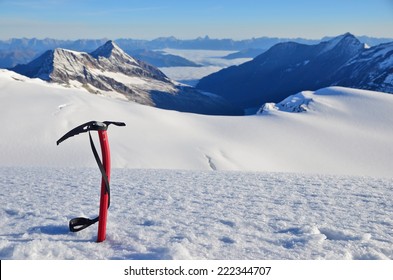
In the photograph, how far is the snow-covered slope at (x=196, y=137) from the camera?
36000 millimetres

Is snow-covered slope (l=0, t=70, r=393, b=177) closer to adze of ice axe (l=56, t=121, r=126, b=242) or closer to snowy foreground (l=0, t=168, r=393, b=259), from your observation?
snowy foreground (l=0, t=168, r=393, b=259)

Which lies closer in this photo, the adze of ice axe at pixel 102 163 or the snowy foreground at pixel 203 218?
the adze of ice axe at pixel 102 163

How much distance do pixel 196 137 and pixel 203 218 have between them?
38.1 metres

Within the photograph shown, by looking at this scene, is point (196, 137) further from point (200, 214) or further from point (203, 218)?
point (203, 218)

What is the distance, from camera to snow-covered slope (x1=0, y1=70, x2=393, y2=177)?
1417 inches

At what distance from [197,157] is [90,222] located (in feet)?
105

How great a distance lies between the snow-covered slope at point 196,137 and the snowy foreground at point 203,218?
21447 millimetres

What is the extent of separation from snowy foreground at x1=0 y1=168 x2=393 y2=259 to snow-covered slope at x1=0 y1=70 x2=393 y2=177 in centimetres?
2145

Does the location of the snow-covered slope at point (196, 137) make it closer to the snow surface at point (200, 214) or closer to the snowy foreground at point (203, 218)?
the snow surface at point (200, 214)

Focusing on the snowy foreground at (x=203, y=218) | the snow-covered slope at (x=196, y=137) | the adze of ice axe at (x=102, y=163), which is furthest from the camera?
the snow-covered slope at (x=196, y=137)

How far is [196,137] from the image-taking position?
153ft

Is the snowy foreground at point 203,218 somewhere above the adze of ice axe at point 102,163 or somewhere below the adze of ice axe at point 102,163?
below

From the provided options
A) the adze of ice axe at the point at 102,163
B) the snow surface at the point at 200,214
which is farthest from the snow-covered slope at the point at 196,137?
the adze of ice axe at the point at 102,163

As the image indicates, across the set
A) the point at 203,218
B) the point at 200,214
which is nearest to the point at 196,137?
the point at 200,214
